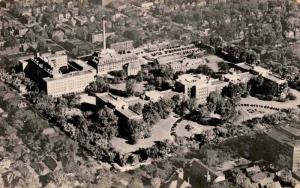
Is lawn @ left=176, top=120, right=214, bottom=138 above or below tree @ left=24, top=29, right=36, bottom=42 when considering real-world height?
below

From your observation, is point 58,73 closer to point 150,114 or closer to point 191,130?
point 150,114

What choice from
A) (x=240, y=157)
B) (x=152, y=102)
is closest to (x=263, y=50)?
(x=152, y=102)

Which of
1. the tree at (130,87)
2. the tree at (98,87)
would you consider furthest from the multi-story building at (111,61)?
the tree at (130,87)

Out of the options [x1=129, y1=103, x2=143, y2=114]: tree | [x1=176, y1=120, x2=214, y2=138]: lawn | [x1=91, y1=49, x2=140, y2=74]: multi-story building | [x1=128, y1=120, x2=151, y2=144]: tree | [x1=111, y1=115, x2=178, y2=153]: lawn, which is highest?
[x1=91, y1=49, x2=140, y2=74]: multi-story building

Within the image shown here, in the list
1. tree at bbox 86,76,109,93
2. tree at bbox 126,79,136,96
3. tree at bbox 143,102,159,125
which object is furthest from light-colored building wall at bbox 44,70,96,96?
tree at bbox 143,102,159,125

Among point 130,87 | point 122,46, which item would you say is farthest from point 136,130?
point 122,46

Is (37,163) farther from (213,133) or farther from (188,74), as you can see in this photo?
(188,74)

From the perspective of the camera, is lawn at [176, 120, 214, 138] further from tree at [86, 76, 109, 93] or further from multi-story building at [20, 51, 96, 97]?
multi-story building at [20, 51, 96, 97]
